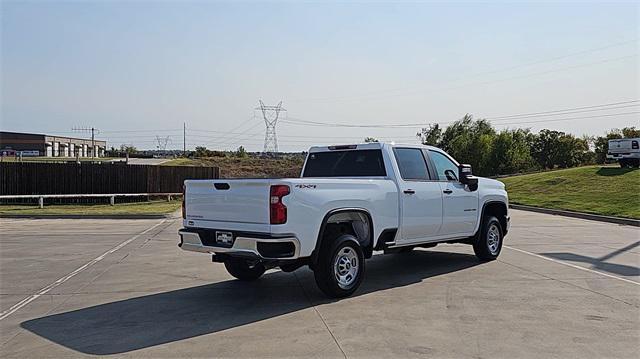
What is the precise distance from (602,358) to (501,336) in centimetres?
98

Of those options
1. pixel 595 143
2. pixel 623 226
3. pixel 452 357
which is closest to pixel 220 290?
pixel 452 357

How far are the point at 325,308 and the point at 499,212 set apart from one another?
18.3 ft

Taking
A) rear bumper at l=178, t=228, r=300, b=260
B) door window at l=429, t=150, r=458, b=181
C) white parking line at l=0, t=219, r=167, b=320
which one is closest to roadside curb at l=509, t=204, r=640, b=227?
door window at l=429, t=150, r=458, b=181

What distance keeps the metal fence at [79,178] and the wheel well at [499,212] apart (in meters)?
25.1

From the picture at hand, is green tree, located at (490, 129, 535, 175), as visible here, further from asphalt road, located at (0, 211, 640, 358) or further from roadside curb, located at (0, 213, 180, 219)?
asphalt road, located at (0, 211, 640, 358)

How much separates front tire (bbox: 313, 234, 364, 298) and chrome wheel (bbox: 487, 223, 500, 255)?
13.1 ft

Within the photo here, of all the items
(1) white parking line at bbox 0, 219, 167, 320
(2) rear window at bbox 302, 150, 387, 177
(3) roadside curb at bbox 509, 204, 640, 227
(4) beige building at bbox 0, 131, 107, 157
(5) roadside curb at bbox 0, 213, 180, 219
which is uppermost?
(4) beige building at bbox 0, 131, 107, 157

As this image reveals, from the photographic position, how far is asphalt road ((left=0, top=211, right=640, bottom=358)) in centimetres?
583

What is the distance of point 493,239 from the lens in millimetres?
11297

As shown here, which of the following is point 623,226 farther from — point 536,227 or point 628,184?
point 628,184

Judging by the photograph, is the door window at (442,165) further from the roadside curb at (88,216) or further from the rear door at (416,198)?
the roadside curb at (88,216)

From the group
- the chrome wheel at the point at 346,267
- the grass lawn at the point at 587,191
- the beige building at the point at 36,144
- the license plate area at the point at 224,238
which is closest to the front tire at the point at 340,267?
the chrome wheel at the point at 346,267

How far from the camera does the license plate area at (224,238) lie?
7.56 metres

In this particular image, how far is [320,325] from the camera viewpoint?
657 cm
